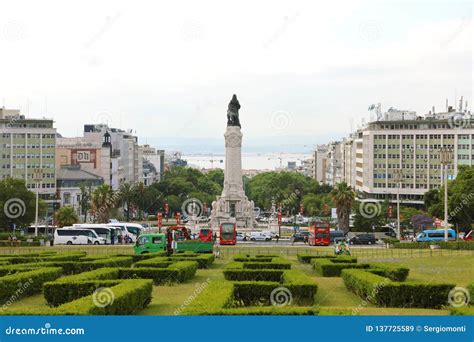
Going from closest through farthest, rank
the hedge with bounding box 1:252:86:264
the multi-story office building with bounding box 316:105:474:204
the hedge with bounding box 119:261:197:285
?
1. the hedge with bounding box 119:261:197:285
2. the hedge with bounding box 1:252:86:264
3. the multi-story office building with bounding box 316:105:474:204

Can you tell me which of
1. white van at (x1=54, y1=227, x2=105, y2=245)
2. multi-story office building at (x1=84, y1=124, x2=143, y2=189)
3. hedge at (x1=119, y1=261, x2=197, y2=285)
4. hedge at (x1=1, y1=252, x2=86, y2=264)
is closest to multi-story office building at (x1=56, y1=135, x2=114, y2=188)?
multi-story office building at (x1=84, y1=124, x2=143, y2=189)

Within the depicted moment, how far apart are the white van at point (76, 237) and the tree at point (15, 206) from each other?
43.5 feet

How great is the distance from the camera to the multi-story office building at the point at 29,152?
137375 mm

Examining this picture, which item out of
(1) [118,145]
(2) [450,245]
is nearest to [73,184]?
(1) [118,145]

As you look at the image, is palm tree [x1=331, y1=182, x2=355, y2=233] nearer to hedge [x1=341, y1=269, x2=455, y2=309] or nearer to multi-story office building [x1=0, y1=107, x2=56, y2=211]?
multi-story office building [x1=0, y1=107, x2=56, y2=211]

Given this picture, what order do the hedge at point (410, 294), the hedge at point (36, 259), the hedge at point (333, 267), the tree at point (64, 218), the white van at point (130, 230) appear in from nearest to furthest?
the hedge at point (410, 294) < the hedge at point (333, 267) < the hedge at point (36, 259) < the white van at point (130, 230) < the tree at point (64, 218)

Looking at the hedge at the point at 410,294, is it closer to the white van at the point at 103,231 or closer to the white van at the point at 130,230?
the white van at the point at 103,231

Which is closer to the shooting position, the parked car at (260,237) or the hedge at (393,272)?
the hedge at (393,272)

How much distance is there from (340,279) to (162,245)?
22943 mm

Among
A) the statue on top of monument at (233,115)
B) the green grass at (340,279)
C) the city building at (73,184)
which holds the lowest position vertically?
the green grass at (340,279)

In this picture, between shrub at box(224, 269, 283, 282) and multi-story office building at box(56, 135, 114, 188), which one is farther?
multi-story office building at box(56, 135, 114, 188)

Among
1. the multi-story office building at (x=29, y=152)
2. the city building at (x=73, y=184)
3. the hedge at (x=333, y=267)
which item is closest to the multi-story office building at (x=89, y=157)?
the city building at (x=73, y=184)

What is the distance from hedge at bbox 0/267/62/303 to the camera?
3344 centimetres

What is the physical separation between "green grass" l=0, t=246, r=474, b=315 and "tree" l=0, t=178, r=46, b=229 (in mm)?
26255
